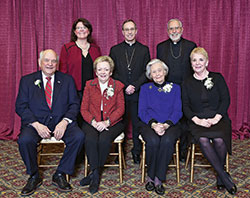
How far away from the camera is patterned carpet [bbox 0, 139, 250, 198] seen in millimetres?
2621

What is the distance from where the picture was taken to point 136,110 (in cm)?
341

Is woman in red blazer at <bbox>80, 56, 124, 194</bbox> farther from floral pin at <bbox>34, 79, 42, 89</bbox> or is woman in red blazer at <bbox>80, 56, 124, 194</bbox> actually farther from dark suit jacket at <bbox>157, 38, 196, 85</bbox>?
dark suit jacket at <bbox>157, 38, 196, 85</bbox>

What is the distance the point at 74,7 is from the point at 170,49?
1.76 metres

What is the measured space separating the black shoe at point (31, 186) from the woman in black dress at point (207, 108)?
166cm

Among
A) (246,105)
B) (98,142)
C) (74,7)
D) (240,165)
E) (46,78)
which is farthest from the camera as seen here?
(246,105)

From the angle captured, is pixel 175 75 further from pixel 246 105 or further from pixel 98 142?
pixel 246 105

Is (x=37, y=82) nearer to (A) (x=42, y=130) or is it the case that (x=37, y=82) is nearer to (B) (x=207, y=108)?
(A) (x=42, y=130)

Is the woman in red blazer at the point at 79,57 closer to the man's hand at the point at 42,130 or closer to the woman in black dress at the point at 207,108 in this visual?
the man's hand at the point at 42,130

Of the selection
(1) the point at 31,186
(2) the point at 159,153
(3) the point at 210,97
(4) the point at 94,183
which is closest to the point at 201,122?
(3) the point at 210,97

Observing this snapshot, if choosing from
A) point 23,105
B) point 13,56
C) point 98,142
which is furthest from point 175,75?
point 13,56

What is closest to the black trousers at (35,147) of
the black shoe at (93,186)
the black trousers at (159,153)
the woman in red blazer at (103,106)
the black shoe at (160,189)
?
the woman in red blazer at (103,106)

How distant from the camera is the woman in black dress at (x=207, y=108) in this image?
270 cm

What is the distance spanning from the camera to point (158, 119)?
298 cm

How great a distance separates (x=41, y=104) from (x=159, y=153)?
1343 millimetres
